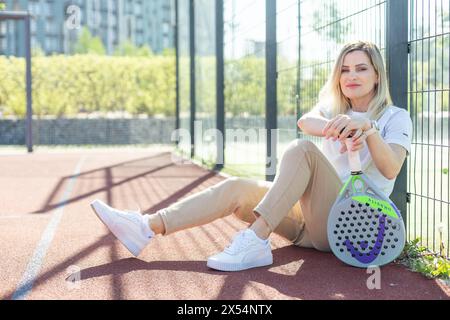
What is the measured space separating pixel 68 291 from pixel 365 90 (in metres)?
1.65

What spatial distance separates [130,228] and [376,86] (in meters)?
1.40

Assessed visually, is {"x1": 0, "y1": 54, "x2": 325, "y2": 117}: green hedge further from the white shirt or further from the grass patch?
the grass patch

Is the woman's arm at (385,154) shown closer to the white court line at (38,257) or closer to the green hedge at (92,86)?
the white court line at (38,257)

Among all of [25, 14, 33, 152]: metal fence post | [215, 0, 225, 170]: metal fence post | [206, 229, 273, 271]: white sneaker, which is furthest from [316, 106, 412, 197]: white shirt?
[25, 14, 33, 152]: metal fence post

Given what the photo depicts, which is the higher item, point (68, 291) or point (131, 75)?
point (131, 75)

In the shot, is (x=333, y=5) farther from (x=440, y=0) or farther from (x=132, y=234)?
(x=132, y=234)

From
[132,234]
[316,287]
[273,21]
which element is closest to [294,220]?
[316,287]

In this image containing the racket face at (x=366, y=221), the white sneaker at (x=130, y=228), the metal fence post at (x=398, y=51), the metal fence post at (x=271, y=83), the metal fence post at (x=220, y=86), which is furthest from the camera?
the metal fence post at (x=220, y=86)

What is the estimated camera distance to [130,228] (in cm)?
336

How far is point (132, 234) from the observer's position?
3.37 meters

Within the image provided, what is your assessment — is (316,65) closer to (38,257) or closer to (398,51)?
(398,51)

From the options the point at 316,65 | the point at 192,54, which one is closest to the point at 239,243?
the point at 316,65

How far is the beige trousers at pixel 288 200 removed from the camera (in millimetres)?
3035

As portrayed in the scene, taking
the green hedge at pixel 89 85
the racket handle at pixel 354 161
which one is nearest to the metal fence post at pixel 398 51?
the racket handle at pixel 354 161
